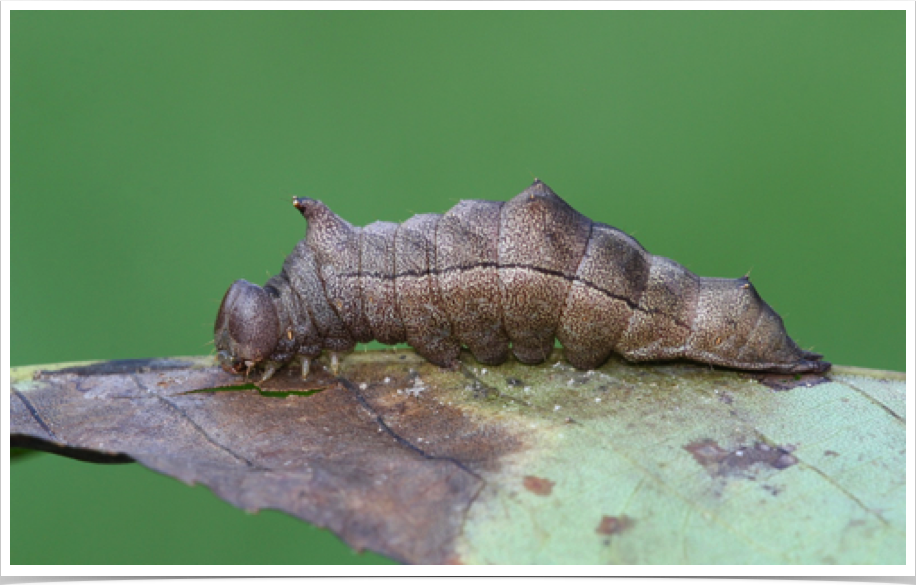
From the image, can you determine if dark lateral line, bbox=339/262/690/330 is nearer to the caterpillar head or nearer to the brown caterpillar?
the brown caterpillar

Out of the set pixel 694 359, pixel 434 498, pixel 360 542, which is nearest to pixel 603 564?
pixel 434 498

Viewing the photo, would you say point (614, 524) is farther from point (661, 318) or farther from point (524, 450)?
point (661, 318)

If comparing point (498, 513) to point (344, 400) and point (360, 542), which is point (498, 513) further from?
point (344, 400)

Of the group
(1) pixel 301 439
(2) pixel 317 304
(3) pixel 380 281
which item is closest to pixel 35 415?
(1) pixel 301 439

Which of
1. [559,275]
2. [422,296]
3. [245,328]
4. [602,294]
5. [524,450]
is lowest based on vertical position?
[524,450]

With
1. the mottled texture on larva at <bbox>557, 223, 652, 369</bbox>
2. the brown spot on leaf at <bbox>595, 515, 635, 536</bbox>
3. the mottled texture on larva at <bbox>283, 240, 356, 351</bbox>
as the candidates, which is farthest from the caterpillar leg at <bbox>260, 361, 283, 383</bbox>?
the brown spot on leaf at <bbox>595, 515, 635, 536</bbox>

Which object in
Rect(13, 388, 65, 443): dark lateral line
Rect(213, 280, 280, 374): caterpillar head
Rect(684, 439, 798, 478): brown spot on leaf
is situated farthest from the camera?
Rect(213, 280, 280, 374): caterpillar head
